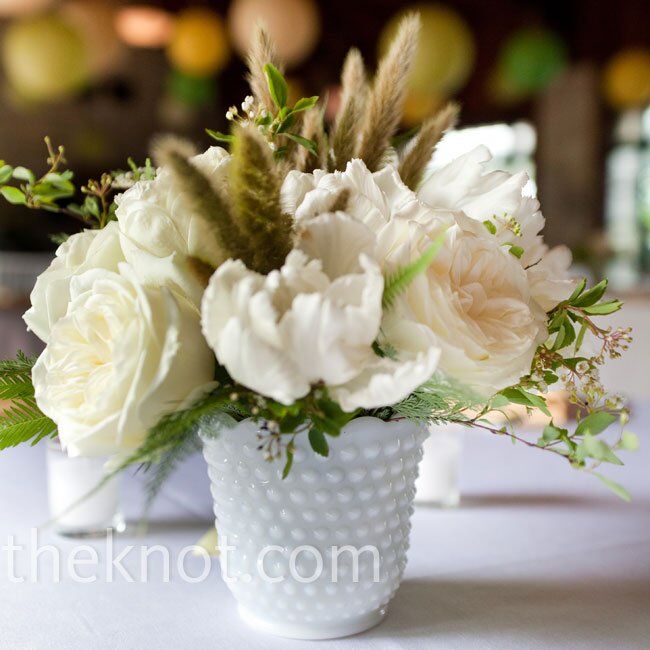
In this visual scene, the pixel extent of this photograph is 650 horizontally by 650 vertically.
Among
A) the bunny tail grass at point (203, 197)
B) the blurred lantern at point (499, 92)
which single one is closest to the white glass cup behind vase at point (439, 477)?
the bunny tail grass at point (203, 197)

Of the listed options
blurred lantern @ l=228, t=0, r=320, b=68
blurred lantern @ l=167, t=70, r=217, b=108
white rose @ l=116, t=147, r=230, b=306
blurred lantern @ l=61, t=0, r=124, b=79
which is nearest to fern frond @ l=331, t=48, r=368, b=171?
white rose @ l=116, t=147, r=230, b=306

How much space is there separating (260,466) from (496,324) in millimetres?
200

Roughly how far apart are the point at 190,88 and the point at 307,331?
6251 mm

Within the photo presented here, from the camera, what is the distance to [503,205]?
0.64 m

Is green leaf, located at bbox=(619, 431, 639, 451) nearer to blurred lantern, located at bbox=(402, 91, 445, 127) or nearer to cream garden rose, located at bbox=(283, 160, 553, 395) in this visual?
cream garden rose, located at bbox=(283, 160, 553, 395)

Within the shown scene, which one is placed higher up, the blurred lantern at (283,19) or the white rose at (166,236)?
the white rose at (166,236)

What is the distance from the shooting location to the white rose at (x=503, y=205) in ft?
2.04

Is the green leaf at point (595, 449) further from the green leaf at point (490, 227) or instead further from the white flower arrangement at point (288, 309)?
the green leaf at point (490, 227)

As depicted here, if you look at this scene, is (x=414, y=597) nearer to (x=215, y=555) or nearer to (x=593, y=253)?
(x=215, y=555)

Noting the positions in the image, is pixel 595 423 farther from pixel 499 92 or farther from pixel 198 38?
pixel 499 92

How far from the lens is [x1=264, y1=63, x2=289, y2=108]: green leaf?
25.8 inches

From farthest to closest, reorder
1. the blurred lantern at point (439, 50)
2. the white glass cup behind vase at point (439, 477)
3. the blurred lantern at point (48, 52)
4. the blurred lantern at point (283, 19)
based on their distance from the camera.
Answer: the blurred lantern at point (439, 50)
the blurred lantern at point (48, 52)
the blurred lantern at point (283, 19)
the white glass cup behind vase at point (439, 477)

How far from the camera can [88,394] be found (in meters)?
0.55

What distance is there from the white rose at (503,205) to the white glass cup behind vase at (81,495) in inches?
19.0
